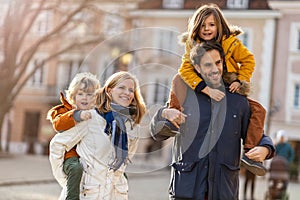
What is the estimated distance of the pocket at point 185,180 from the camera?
9.92 ft

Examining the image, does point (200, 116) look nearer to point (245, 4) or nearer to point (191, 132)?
point (191, 132)

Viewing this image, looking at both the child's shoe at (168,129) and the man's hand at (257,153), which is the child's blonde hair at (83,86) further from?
the man's hand at (257,153)

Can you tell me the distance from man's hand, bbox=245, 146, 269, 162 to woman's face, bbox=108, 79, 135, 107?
3.78 ft

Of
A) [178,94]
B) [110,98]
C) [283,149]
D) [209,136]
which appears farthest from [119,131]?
[283,149]

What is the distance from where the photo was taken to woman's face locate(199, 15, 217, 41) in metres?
3.16

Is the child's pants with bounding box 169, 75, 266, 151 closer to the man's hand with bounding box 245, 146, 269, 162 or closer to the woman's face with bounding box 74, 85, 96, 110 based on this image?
the man's hand with bounding box 245, 146, 269, 162

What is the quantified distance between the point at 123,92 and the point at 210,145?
3.54ft

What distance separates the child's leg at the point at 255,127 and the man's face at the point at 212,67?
8.5 inches

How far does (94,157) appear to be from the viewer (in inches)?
160

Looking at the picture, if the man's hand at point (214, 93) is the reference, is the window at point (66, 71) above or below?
above

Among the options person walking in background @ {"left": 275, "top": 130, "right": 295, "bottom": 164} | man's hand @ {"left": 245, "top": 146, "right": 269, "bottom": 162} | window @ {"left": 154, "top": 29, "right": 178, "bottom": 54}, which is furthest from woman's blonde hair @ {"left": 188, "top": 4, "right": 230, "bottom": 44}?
person walking in background @ {"left": 275, "top": 130, "right": 295, "bottom": 164}

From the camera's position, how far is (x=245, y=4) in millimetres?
33250

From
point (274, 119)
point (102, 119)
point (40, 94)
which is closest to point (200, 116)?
point (102, 119)

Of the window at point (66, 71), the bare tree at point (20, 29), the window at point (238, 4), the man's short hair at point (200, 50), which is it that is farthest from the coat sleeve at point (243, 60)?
the window at point (66, 71)
